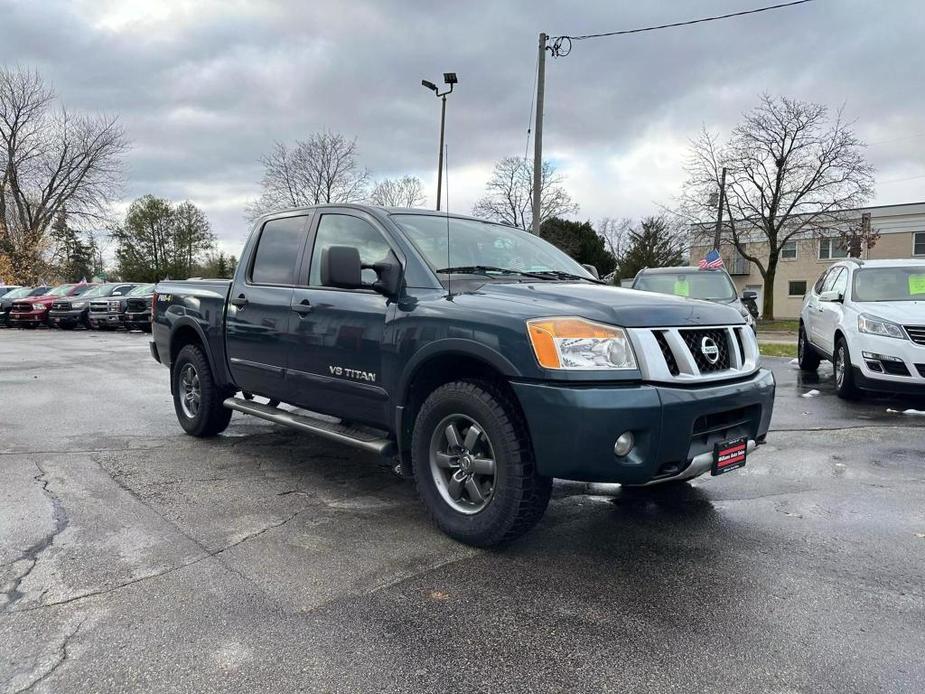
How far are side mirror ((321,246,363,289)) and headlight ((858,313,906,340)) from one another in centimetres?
617

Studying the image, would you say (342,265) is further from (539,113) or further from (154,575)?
(539,113)

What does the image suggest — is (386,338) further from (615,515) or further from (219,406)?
(219,406)

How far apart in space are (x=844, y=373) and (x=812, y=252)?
4310 centimetres

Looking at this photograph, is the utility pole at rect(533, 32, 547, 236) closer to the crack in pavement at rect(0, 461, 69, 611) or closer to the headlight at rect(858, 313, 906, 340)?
the headlight at rect(858, 313, 906, 340)

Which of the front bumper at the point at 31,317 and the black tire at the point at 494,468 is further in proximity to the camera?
the front bumper at the point at 31,317

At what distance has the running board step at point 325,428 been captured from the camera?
12.8 ft

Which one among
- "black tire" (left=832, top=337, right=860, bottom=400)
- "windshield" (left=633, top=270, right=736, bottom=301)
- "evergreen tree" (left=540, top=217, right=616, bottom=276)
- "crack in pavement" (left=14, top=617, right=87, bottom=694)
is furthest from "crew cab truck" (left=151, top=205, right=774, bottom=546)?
"evergreen tree" (left=540, top=217, right=616, bottom=276)

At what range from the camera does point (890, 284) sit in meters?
8.19

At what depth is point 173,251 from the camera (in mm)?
69438

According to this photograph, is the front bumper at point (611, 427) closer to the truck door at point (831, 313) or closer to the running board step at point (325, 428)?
the running board step at point (325, 428)

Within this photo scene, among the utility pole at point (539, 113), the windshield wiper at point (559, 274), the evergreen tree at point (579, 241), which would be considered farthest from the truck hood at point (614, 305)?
the evergreen tree at point (579, 241)

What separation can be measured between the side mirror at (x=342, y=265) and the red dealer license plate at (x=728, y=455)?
207cm

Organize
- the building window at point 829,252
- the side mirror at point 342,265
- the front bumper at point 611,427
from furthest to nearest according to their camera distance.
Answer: the building window at point 829,252 < the side mirror at point 342,265 < the front bumper at point 611,427

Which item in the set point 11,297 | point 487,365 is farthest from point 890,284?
point 11,297
